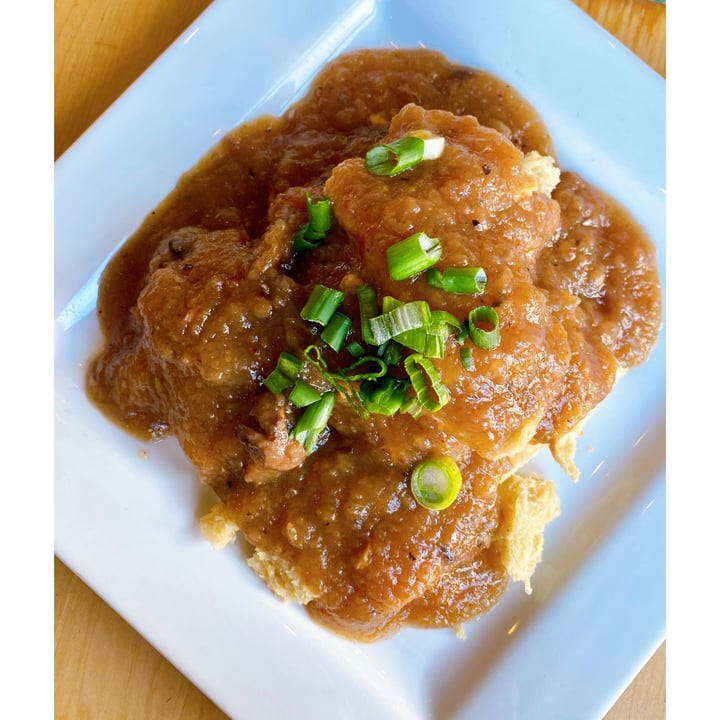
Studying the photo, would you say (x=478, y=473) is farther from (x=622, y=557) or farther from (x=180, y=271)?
(x=180, y=271)

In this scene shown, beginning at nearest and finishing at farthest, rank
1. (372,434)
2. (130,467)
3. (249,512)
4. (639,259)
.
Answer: (372,434) → (249,512) → (130,467) → (639,259)

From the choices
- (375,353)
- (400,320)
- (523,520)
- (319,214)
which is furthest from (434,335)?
(523,520)

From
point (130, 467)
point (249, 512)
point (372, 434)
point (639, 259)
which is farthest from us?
point (639, 259)

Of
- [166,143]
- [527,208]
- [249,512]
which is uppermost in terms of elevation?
[527,208]

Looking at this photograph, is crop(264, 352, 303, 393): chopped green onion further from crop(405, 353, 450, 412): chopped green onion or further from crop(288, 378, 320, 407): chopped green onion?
crop(405, 353, 450, 412): chopped green onion

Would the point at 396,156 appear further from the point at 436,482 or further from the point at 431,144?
the point at 436,482

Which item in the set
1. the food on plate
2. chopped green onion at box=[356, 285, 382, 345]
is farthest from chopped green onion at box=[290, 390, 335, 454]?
chopped green onion at box=[356, 285, 382, 345]

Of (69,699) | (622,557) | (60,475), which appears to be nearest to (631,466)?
(622,557)

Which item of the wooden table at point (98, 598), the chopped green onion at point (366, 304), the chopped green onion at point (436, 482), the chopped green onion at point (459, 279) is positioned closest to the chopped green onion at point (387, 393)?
the chopped green onion at point (366, 304)
